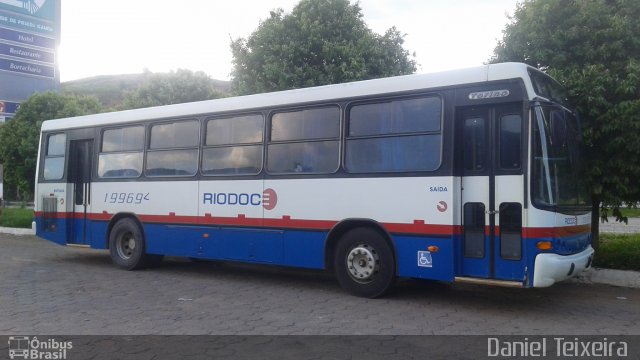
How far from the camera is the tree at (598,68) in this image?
8.87 metres

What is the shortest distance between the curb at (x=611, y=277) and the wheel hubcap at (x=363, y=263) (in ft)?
12.4

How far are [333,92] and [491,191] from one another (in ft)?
8.81

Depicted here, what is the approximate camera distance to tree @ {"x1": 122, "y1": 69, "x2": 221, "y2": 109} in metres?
20.6

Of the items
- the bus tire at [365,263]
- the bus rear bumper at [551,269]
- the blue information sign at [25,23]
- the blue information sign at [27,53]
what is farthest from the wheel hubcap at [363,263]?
the blue information sign at [25,23]

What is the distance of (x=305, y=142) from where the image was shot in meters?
8.48

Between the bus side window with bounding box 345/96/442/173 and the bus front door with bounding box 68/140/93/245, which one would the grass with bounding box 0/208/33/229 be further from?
the bus side window with bounding box 345/96/442/173

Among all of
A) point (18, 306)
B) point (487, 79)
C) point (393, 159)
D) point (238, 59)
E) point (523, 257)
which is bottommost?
point (18, 306)

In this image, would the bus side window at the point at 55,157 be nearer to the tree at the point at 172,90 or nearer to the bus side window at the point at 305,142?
the bus side window at the point at 305,142

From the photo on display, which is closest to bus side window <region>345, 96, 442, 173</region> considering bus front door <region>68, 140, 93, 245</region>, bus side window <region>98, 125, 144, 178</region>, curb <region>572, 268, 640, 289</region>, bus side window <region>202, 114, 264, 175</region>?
bus side window <region>202, 114, 264, 175</region>

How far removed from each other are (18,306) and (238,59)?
32.7 ft

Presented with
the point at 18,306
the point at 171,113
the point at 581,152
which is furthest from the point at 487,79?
the point at 18,306

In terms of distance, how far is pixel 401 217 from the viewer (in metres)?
7.52

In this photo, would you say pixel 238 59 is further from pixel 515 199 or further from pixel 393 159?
pixel 515 199

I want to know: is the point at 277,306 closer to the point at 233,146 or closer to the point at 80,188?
the point at 233,146
